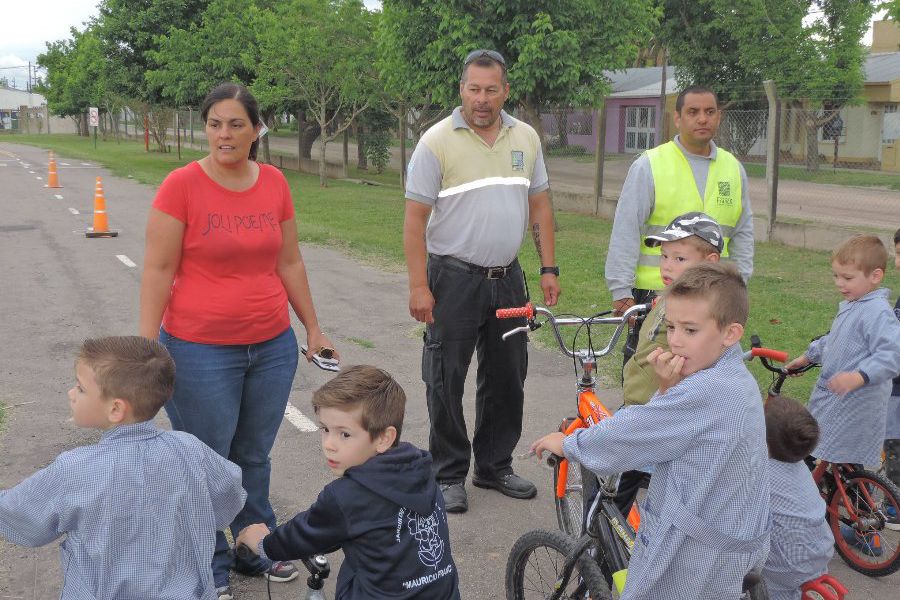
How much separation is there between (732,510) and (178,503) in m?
1.58

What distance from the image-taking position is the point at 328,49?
2462cm

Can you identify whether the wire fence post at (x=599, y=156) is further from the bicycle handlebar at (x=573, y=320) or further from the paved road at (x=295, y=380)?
the bicycle handlebar at (x=573, y=320)

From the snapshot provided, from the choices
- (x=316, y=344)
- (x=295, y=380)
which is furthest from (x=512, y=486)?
(x=295, y=380)

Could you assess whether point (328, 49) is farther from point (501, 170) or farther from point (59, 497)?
point (59, 497)

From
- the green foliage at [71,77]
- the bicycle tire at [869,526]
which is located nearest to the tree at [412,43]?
the bicycle tire at [869,526]

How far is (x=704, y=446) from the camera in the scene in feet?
8.60

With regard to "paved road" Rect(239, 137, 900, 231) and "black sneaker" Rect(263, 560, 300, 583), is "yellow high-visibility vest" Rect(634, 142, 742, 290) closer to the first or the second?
"black sneaker" Rect(263, 560, 300, 583)

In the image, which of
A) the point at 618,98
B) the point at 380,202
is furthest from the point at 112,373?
the point at 618,98

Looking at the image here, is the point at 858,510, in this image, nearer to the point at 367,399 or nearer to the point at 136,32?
the point at 367,399

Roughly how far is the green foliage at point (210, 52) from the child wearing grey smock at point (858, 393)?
26159mm

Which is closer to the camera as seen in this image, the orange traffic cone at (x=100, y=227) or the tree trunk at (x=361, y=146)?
the orange traffic cone at (x=100, y=227)

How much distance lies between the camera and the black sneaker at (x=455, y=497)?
16.2ft

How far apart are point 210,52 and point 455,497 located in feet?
90.5

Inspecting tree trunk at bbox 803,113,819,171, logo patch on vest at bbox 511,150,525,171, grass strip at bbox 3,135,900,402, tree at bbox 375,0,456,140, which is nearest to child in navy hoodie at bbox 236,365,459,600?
logo patch on vest at bbox 511,150,525,171
